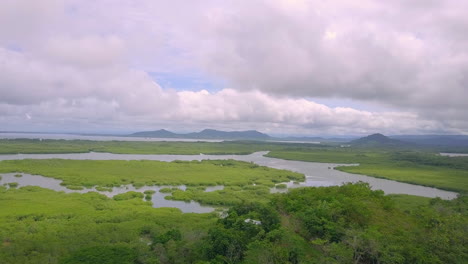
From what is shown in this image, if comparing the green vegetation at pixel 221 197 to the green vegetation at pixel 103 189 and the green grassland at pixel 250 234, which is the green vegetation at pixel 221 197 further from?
the green vegetation at pixel 103 189

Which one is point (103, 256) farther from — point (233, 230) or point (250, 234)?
point (250, 234)

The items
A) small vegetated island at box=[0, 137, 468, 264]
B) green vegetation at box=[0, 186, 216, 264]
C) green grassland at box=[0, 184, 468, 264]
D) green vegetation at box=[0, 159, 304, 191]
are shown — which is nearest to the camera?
green grassland at box=[0, 184, 468, 264]

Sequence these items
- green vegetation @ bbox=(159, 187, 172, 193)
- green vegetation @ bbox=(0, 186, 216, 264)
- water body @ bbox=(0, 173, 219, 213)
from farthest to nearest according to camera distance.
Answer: green vegetation @ bbox=(159, 187, 172, 193) → water body @ bbox=(0, 173, 219, 213) → green vegetation @ bbox=(0, 186, 216, 264)

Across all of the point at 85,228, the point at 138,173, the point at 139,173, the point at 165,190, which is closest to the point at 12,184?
the point at 138,173

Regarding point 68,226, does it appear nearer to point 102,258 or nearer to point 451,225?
point 102,258

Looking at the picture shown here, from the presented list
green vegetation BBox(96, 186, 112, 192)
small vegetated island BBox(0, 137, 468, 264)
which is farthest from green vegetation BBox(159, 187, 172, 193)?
green vegetation BBox(96, 186, 112, 192)

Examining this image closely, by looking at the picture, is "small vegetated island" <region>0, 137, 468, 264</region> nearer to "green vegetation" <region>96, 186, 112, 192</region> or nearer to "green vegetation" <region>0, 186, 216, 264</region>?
"green vegetation" <region>0, 186, 216, 264</region>

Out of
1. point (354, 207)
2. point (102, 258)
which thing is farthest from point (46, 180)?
point (354, 207)
